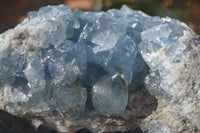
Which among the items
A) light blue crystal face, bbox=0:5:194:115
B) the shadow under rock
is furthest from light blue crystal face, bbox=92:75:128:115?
the shadow under rock

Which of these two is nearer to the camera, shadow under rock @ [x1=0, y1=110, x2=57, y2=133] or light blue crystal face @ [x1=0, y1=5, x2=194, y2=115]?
light blue crystal face @ [x1=0, y1=5, x2=194, y2=115]

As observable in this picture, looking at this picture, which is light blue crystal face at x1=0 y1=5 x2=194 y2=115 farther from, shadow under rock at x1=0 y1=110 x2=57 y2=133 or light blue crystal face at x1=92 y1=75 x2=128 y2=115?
shadow under rock at x1=0 y1=110 x2=57 y2=133

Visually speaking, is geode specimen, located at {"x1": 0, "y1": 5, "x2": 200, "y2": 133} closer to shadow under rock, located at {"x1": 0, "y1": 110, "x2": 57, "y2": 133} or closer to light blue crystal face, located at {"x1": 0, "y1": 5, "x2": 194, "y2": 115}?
light blue crystal face, located at {"x1": 0, "y1": 5, "x2": 194, "y2": 115}

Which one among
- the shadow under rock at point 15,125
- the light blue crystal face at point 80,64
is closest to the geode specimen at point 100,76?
the light blue crystal face at point 80,64

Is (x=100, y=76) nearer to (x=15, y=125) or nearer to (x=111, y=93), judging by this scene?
(x=111, y=93)

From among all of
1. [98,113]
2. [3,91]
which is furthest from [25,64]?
[98,113]

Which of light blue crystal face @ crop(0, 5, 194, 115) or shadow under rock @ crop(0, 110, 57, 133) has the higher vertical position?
light blue crystal face @ crop(0, 5, 194, 115)

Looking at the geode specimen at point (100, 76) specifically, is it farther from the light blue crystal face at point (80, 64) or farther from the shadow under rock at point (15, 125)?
the shadow under rock at point (15, 125)
